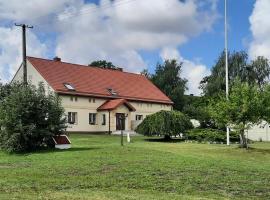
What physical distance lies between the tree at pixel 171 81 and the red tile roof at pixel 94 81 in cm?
1338

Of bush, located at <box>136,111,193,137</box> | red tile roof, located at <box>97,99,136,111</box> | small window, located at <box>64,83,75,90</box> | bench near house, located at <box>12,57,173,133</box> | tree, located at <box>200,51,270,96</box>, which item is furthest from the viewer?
tree, located at <box>200,51,270,96</box>

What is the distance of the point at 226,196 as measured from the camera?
14.1 meters

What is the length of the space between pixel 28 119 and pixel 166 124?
59.8ft

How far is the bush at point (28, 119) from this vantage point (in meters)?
28.0

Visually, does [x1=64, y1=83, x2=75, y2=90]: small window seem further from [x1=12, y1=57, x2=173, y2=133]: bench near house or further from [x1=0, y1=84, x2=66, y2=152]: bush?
[x1=0, y1=84, x2=66, y2=152]: bush

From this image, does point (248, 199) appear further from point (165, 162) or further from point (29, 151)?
point (29, 151)

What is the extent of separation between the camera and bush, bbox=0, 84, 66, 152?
28.0 metres

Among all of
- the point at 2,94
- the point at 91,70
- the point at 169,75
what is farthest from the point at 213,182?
the point at 169,75

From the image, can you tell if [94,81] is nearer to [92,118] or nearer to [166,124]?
[92,118]

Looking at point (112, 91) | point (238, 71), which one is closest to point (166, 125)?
point (112, 91)

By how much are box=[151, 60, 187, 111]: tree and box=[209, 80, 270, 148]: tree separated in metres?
52.5

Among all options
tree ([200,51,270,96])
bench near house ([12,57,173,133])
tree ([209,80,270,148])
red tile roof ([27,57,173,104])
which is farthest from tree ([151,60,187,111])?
tree ([209,80,270,148])

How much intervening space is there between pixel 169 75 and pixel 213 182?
70.0 m

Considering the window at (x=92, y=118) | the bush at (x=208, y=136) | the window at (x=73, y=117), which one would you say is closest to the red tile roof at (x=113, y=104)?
the window at (x=92, y=118)
